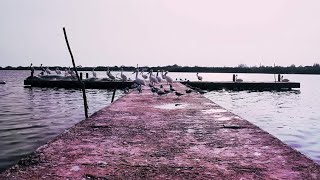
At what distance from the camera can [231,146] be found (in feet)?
15.7

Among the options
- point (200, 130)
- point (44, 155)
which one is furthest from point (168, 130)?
point (44, 155)

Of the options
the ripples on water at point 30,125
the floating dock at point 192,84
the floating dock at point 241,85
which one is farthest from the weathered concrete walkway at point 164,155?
the floating dock at point 241,85

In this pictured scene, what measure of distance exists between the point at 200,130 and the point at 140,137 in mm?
1172

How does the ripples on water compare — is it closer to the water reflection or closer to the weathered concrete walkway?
the weathered concrete walkway

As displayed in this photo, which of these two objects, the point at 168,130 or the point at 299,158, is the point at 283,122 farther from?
the point at 299,158

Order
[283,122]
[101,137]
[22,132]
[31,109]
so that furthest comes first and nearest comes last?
[31,109] < [283,122] < [22,132] < [101,137]

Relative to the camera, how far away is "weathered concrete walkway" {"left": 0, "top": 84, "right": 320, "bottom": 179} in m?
3.54

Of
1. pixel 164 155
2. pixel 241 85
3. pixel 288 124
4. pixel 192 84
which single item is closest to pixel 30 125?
pixel 288 124

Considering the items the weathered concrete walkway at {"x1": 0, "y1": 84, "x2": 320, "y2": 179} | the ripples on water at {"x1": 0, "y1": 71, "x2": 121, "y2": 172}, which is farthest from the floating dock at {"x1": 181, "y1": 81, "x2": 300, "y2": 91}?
the weathered concrete walkway at {"x1": 0, "y1": 84, "x2": 320, "y2": 179}

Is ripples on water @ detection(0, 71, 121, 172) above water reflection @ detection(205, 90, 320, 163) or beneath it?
above

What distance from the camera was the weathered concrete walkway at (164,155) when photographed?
3.54 meters

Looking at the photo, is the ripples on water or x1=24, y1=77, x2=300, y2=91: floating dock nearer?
the ripples on water

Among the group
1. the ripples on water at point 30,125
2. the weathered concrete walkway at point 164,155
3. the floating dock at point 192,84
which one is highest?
the weathered concrete walkway at point 164,155

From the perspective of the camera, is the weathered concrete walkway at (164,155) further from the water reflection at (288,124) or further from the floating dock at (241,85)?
the floating dock at (241,85)
